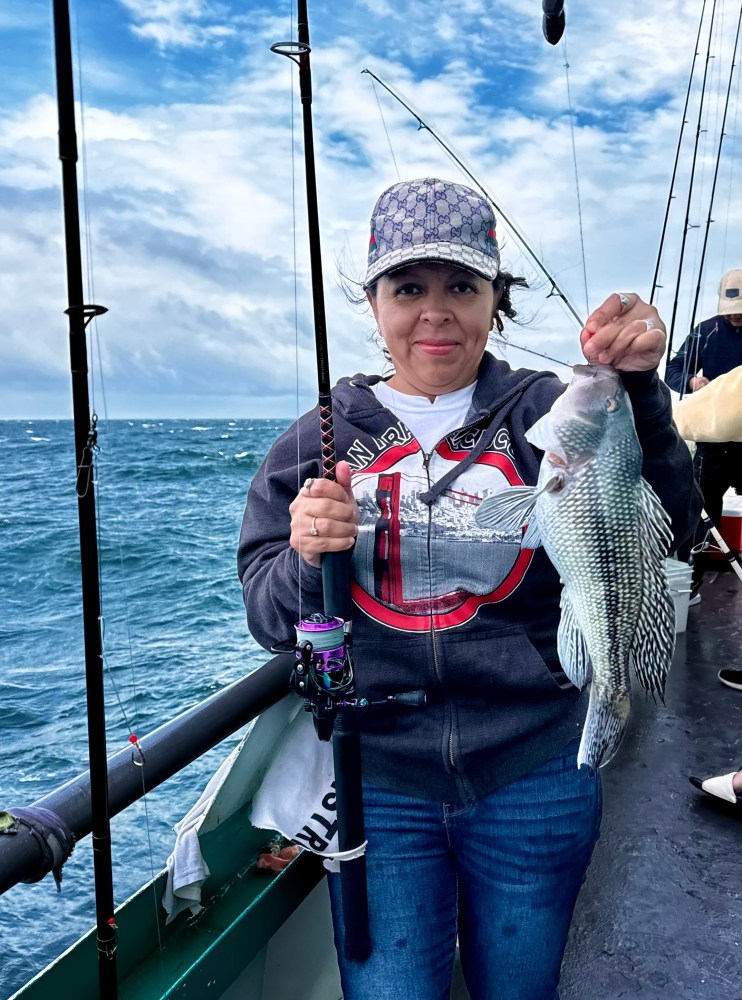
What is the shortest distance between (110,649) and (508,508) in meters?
10.3

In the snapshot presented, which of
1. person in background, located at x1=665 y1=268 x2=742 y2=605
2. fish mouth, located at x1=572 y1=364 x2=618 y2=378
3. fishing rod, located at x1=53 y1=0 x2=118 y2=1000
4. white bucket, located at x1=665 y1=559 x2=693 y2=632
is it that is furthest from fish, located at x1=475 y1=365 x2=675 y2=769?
person in background, located at x1=665 y1=268 x2=742 y2=605

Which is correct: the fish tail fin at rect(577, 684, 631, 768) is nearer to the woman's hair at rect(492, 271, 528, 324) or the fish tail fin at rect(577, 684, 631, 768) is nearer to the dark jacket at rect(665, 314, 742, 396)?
the woman's hair at rect(492, 271, 528, 324)

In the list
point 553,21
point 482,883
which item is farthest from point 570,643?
point 553,21

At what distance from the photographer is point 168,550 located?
57.5 ft

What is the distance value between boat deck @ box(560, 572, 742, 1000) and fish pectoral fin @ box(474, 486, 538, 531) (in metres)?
1.54

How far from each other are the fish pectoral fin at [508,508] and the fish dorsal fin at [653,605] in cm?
19

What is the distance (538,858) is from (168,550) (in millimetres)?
16614

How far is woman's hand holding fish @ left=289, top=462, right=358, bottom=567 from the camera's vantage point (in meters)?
1.44

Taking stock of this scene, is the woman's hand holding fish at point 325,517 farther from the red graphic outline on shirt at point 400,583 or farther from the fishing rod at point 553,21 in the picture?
the fishing rod at point 553,21

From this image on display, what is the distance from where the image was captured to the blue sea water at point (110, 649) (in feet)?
17.3

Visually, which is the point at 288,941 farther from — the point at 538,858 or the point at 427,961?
the point at 538,858

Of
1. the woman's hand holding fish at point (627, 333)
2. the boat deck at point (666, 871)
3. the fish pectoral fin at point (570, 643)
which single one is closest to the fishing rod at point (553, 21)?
the woman's hand holding fish at point (627, 333)

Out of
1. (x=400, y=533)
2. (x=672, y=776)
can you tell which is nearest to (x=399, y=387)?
(x=400, y=533)

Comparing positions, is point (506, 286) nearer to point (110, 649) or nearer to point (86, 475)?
point (86, 475)
